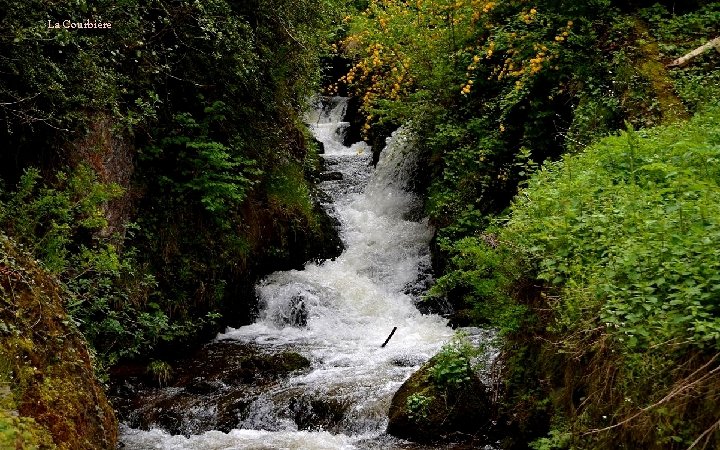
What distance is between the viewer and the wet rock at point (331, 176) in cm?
1667

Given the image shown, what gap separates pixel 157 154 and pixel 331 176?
7.78 meters

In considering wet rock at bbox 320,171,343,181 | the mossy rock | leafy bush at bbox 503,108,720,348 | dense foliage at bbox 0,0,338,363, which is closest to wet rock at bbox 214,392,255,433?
dense foliage at bbox 0,0,338,363

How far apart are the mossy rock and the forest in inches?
1.0

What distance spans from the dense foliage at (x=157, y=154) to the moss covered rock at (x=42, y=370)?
4.20ft

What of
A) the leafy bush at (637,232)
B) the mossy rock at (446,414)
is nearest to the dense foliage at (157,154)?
the mossy rock at (446,414)

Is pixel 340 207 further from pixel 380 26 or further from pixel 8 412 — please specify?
pixel 8 412

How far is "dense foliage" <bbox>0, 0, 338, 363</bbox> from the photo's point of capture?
249 inches

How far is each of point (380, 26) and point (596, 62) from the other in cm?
576

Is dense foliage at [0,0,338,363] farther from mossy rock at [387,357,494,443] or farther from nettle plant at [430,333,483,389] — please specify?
nettle plant at [430,333,483,389]

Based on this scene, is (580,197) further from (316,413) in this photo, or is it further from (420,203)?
(420,203)

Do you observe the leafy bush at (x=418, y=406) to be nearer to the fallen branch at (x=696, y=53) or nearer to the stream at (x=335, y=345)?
the stream at (x=335, y=345)

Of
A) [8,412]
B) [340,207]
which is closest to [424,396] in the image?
[8,412]

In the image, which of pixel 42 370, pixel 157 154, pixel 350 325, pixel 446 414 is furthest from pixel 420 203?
pixel 42 370

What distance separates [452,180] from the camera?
1188 cm
